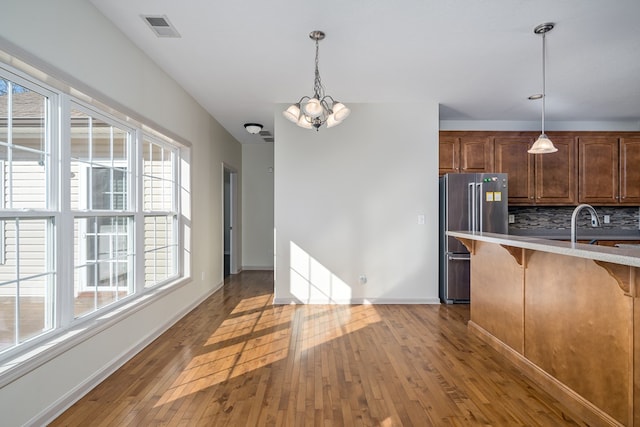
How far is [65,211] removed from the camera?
2273mm

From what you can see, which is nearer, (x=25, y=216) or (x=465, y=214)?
(x=25, y=216)

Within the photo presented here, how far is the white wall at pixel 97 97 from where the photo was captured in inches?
73.0

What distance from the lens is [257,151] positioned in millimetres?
7371

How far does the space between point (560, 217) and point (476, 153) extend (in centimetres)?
182

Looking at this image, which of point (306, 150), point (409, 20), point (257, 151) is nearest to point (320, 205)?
point (306, 150)

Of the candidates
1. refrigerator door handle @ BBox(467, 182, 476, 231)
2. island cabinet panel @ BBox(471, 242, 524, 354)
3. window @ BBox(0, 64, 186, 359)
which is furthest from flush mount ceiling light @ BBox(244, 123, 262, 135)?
island cabinet panel @ BBox(471, 242, 524, 354)

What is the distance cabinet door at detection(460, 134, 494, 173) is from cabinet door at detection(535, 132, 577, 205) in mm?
731

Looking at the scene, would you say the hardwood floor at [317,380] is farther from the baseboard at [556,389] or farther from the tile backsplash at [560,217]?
the tile backsplash at [560,217]

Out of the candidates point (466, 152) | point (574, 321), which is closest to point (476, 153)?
point (466, 152)

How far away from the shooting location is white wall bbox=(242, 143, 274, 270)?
24.1ft

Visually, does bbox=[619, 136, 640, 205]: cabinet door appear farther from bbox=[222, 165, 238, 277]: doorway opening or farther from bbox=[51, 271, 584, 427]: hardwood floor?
bbox=[222, 165, 238, 277]: doorway opening

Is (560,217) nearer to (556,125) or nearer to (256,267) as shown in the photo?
(556,125)

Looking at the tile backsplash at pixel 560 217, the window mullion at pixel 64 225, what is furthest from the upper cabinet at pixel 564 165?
the window mullion at pixel 64 225

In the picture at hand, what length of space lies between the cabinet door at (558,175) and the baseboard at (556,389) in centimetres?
291
